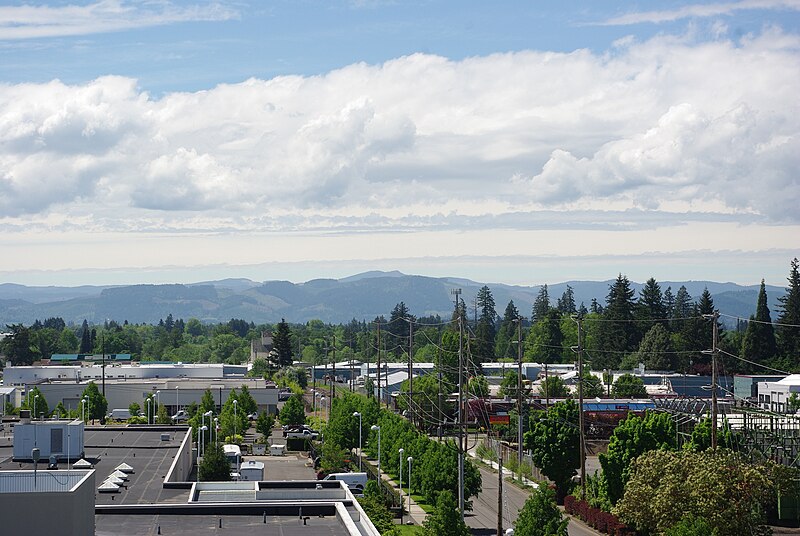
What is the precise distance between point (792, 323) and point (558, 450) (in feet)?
255

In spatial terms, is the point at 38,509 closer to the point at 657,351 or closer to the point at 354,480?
the point at 354,480

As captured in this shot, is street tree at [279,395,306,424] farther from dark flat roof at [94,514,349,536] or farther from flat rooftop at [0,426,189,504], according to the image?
dark flat roof at [94,514,349,536]

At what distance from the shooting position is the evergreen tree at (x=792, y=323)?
431 feet

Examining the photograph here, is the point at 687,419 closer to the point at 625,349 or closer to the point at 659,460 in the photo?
the point at 659,460

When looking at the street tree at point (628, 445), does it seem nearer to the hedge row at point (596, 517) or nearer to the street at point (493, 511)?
the hedge row at point (596, 517)

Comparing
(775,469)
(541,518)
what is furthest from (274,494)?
(775,469)

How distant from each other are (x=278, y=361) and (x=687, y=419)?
104 metres

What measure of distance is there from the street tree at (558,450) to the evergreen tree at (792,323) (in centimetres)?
7441

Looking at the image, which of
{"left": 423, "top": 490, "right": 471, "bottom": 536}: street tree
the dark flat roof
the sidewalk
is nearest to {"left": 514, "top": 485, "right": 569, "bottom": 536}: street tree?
{"left": 423, "top": 490, "right": 471, "bottom": 536}: street tree

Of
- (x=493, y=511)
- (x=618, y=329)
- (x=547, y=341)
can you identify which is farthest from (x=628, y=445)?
(x=547, y=341)

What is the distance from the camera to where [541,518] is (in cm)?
4166

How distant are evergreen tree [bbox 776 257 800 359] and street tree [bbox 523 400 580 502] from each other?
7441 cm

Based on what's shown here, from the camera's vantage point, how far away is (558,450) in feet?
205

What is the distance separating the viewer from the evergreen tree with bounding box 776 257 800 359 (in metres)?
131
